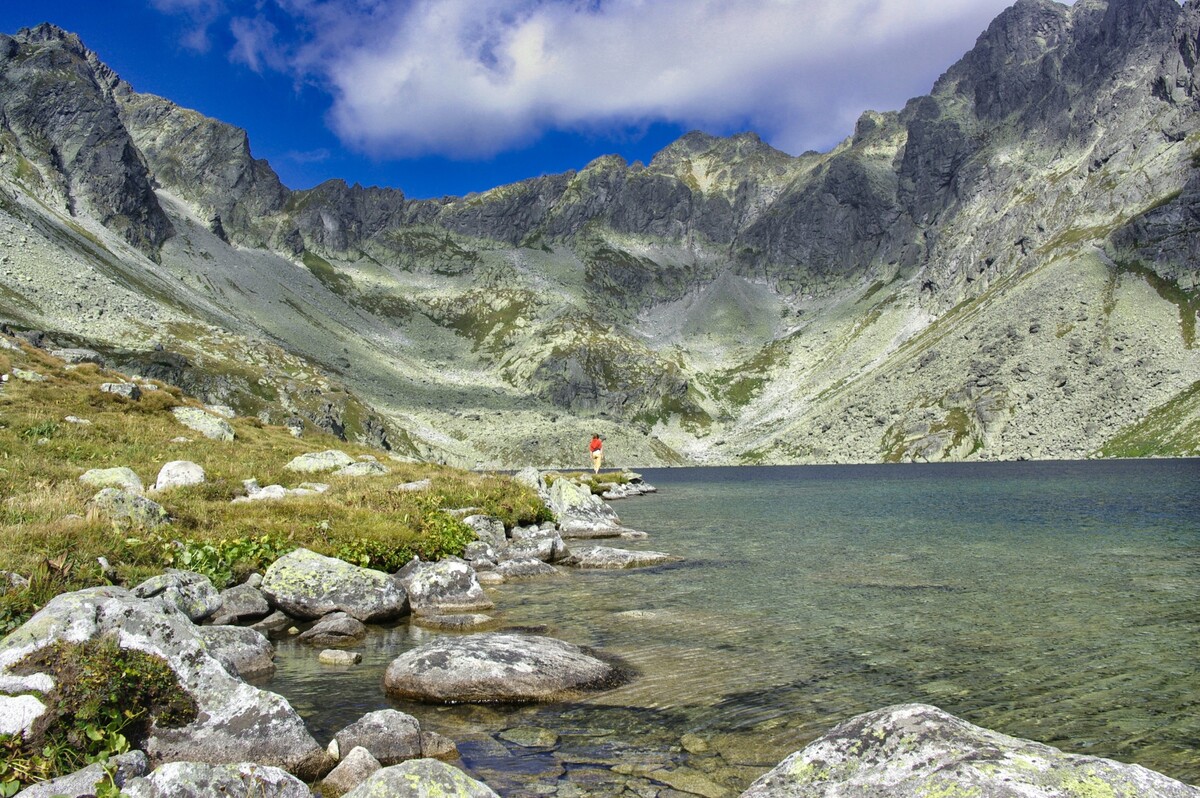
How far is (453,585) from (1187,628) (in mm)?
18364

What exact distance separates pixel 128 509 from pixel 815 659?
665 inches

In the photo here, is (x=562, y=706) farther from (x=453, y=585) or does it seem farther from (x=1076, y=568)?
(x=1076, y=568)

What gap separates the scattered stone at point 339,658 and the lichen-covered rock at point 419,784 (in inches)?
293

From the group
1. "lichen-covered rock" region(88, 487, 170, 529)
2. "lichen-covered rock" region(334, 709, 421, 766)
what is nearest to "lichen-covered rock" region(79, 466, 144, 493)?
"lichen-covered rock" region(88, 487, 170, 529)

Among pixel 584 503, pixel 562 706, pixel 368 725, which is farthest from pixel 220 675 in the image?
pixel 584 503

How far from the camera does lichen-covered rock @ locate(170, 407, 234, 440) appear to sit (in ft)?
123

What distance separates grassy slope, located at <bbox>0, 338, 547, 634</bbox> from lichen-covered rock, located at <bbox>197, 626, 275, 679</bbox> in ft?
6.84

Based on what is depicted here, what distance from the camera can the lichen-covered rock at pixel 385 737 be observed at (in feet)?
30.2

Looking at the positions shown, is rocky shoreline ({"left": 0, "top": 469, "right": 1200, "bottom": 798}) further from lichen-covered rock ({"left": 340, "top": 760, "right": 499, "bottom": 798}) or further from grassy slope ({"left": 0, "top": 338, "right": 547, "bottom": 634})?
grassy slope ({"left": 0, "top": 338, "right": 547, "bottom": 634})

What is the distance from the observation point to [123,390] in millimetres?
38562

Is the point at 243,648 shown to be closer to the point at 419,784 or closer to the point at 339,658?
the point at 339,658

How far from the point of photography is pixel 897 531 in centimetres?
3781

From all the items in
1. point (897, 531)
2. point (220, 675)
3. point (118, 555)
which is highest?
Answer: point (118, 555)

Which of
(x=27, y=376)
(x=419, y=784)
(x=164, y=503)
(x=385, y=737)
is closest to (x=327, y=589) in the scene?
(x=164, y=503)
